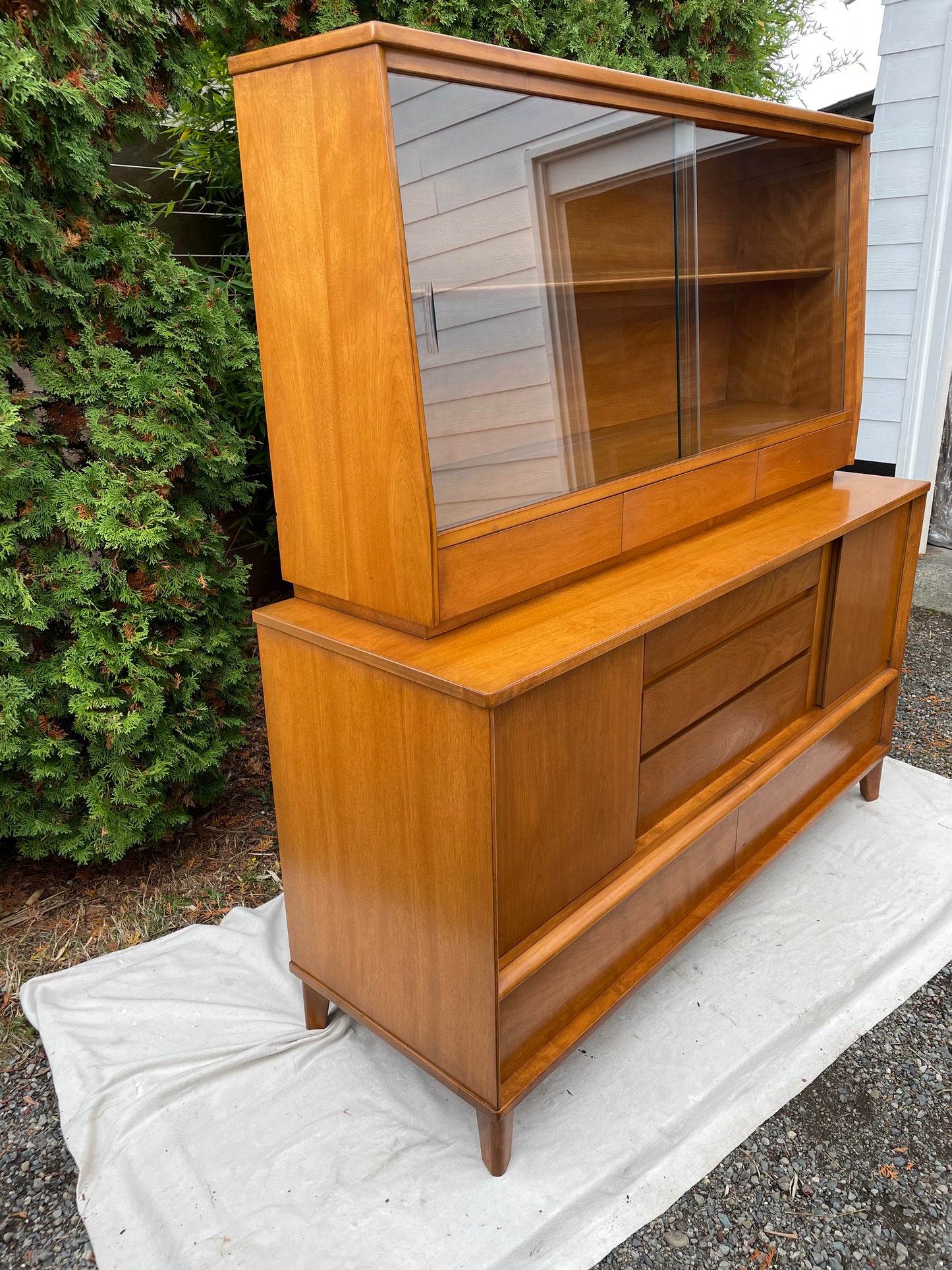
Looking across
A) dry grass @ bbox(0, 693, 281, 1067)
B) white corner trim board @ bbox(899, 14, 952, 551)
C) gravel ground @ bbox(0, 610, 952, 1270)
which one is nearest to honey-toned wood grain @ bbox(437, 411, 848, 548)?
gravel ground @ bbox(0, 610, 952, 1270)

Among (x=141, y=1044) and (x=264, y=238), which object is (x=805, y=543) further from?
(x=141, y=1044)

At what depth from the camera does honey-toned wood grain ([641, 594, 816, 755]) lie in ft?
5.58

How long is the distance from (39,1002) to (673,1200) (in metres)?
1.35

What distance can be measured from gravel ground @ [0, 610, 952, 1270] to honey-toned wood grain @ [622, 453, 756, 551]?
1.14 meters

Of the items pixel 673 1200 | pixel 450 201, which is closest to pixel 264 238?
pixel 450 201

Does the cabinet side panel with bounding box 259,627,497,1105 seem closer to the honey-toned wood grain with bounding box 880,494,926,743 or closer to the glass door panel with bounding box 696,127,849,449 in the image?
the glass door panel with bounding box 696,127,849,449

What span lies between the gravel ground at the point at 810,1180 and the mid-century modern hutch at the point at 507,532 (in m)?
0.35

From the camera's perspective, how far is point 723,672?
188 centimetres

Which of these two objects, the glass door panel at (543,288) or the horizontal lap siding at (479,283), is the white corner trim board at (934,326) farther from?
the horizontal lap siding at (479,283)

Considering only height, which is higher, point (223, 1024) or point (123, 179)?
point (123, 179)

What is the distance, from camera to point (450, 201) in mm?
1319

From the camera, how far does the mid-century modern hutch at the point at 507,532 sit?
1292mm

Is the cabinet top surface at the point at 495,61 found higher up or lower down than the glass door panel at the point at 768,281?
higher up

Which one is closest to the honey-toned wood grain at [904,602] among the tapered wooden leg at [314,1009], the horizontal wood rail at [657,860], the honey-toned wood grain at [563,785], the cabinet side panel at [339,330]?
the horizontal wood rail at [657,860]
